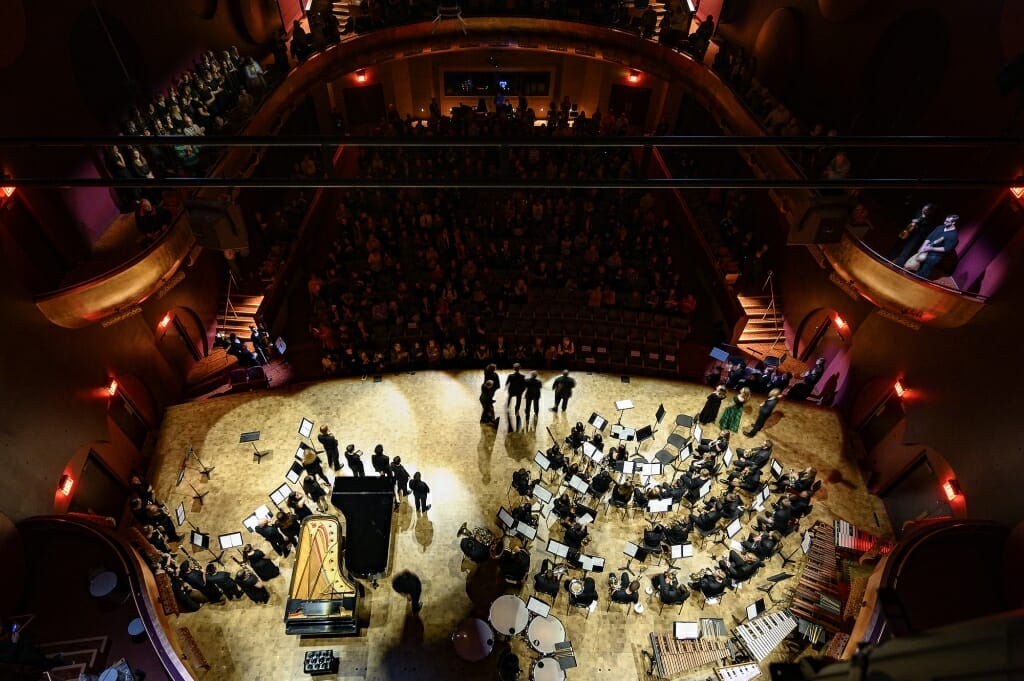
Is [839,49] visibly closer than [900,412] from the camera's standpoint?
No

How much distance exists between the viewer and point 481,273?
15.3 metres

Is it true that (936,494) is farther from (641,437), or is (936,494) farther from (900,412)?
(641,437)

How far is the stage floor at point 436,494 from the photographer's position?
9164mm

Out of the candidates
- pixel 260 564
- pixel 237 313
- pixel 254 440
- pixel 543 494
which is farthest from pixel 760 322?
Answer: pixel 237 313

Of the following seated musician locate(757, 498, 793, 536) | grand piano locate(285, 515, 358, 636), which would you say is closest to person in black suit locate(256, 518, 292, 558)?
grand piano locate(285, 515, 358, 636)

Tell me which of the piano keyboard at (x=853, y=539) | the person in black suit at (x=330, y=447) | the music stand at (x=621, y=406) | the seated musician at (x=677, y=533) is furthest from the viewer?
the music stand at (x=621, y=406)

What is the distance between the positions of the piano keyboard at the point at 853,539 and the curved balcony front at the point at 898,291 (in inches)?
159

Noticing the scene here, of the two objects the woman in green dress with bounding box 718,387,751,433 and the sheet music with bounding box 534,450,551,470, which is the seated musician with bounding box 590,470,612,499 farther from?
the woman in green dress with bounding box 718,387,751,433

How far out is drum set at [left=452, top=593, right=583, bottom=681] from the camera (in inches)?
349

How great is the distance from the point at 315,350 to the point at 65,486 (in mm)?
6002

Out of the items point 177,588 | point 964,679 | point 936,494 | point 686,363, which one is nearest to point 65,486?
point 177,588

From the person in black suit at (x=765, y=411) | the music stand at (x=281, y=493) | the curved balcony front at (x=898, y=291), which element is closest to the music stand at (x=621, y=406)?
the person in black suit at (x=765, y=411)

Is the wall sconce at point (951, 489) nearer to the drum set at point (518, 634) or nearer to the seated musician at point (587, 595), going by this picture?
the seated musician at point (587, 595)

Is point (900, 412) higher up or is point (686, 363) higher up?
point (900, 412)
